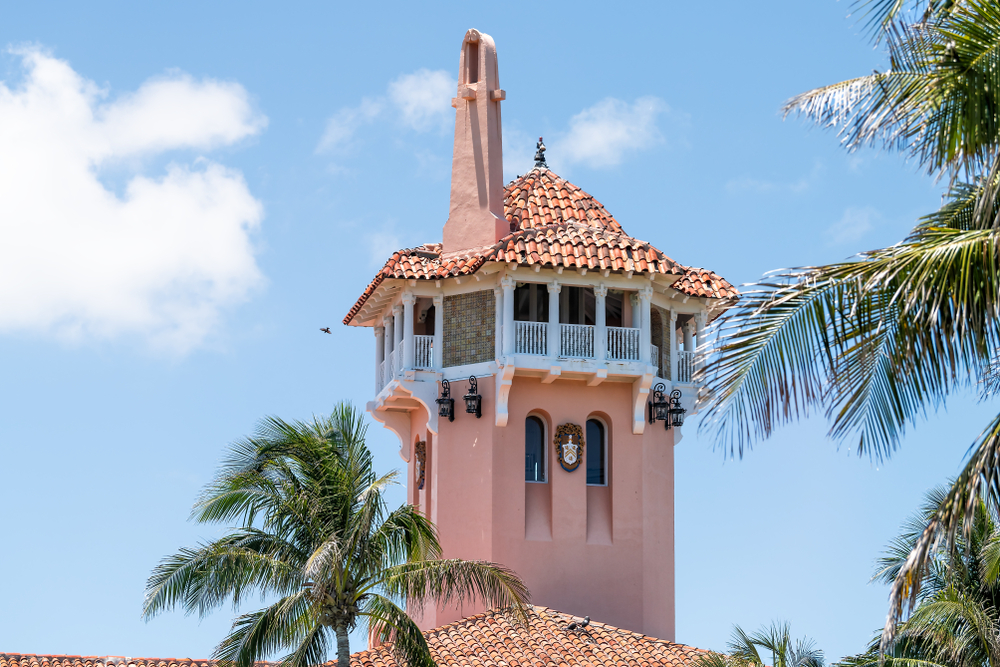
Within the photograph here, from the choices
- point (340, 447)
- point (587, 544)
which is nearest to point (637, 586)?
point (587, 544)

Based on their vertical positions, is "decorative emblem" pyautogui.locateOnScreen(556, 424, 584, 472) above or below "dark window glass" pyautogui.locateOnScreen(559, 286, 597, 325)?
below

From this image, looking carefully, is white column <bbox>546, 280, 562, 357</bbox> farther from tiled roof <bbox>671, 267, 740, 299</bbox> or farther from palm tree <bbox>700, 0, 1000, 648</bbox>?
palm tree <bbox>700, 0, 1000, 648</bbox>

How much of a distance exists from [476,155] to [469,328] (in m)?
3.85

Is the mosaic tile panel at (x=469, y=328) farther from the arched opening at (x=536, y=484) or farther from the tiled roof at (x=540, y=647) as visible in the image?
the tiled roof at (x=540, y=647)

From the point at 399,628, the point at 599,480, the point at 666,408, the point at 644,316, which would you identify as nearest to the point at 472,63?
the point at 644,316

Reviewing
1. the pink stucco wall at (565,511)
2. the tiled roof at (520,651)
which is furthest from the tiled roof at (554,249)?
the tiled roof at (520,651)

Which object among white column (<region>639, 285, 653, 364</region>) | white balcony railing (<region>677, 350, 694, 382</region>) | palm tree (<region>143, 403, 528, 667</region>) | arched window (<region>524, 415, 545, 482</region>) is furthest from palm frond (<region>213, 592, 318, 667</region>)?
white balcony railing (<region>677, 350, 694, 382</region>)

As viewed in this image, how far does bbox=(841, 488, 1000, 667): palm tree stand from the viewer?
19625 mm

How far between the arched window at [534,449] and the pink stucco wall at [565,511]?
0.80ft

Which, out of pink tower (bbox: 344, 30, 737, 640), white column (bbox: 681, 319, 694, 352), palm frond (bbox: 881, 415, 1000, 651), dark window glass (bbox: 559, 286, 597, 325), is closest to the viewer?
palm frond (bbox: 881, 415, 1000, 651)

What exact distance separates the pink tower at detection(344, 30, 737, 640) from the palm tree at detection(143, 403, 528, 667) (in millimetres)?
6488

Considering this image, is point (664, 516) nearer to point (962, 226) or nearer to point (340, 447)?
point (340, 447)

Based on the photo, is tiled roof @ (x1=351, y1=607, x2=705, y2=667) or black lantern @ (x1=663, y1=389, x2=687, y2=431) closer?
tiled roof @ (x1=351, y1=607, x2=705, y2=667)

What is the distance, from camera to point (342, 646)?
21.0m
